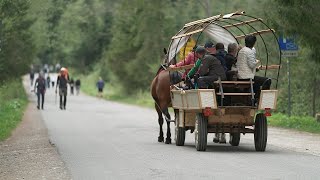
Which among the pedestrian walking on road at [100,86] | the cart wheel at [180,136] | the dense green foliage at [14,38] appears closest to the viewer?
the cart wheel at [180,136]

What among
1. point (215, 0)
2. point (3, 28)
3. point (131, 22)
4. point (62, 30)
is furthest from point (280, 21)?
point (131, 22)

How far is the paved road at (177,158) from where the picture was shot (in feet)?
41.8

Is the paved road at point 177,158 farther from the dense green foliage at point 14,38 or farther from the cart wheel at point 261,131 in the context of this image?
the dense green foliage at point 14,38

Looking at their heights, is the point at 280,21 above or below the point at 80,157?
above

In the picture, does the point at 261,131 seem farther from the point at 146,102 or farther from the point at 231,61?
the point at 146,102

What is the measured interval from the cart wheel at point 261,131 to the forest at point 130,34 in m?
6.09

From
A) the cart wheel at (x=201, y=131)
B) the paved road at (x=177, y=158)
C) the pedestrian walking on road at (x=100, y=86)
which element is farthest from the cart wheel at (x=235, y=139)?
the pedestrian walking on road at (x=100, y=86)

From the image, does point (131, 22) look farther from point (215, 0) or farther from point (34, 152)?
point (34, 152)

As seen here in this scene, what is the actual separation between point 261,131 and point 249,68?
1.46 metres

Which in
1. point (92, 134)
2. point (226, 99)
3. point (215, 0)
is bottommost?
point (92, 134)

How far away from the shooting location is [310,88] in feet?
106

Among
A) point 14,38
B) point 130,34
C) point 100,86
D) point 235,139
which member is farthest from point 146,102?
point 235,139

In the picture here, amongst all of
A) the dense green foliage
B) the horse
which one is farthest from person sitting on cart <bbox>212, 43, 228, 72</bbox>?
the dense green foliage

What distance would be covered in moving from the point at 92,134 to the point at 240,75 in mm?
7886
